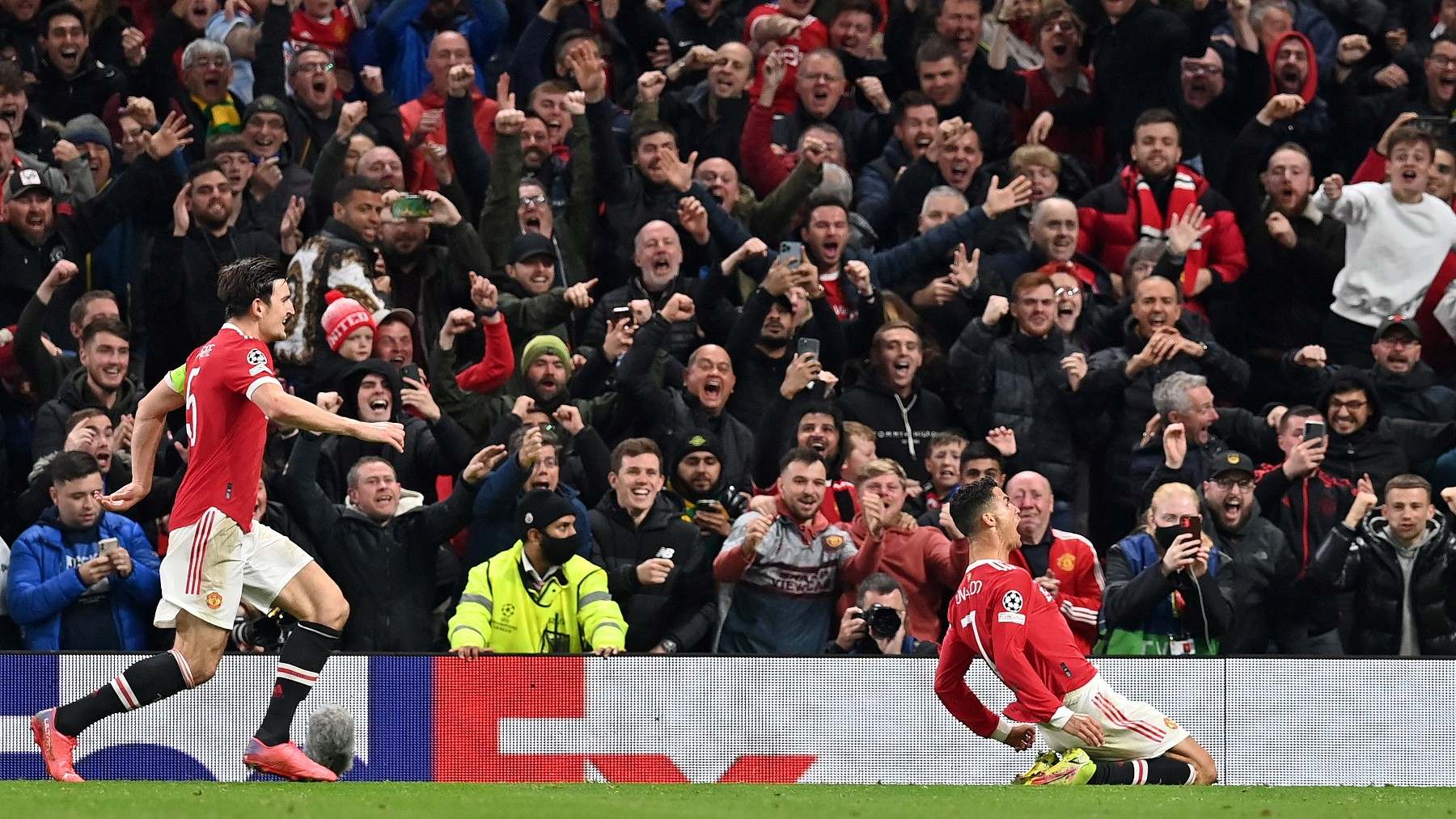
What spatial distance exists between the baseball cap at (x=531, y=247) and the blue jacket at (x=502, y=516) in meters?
2.15

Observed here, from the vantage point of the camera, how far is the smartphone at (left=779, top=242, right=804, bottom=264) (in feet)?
43.5

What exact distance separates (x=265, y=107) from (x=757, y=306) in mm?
3946

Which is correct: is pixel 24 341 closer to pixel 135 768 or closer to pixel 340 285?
pixel 340 285

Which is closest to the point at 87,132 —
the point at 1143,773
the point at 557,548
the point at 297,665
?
the point at 557,548

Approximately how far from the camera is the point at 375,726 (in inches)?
444

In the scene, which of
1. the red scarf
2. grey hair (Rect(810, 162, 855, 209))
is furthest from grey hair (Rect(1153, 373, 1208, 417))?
grey hair (Rect(810, 162, 855, 209))

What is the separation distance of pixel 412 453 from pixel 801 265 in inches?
100

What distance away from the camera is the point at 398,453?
1283cm

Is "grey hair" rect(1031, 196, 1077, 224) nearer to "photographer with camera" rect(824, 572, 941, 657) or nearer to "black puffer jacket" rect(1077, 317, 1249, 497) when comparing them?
"black puffer jacket" rect(1077, 317, 1249, 497)

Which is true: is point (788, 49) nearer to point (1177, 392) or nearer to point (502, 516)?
point (1177, 392)

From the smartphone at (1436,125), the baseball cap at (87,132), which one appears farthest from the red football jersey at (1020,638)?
the baseball cap at (87,132)

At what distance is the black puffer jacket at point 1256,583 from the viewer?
12.1 meters

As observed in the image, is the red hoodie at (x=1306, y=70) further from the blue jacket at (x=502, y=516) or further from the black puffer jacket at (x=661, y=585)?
the blue jacket at (x=502, y=516)

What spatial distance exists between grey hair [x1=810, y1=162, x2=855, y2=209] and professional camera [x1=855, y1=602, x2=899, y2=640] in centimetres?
389
